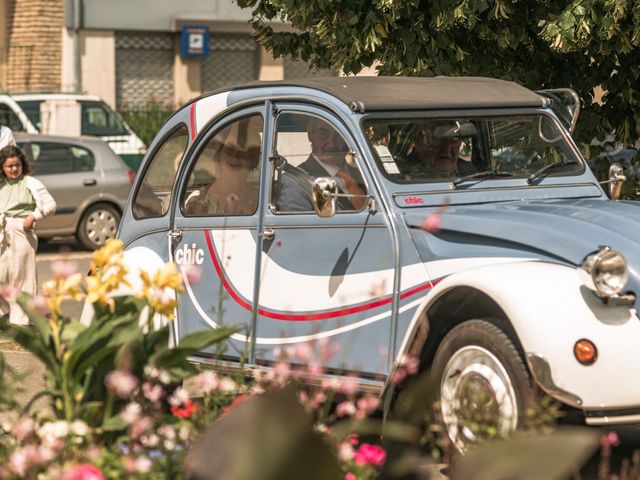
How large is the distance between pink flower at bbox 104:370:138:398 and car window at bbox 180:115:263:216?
9.90 ft

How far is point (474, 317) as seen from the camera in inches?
242

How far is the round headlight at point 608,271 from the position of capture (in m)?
5.70

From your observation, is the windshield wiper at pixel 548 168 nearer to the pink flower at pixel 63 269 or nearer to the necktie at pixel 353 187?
the necktie at pixel 353 187

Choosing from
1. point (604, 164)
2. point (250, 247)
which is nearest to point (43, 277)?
point (604, 164)

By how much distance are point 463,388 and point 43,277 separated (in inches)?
437

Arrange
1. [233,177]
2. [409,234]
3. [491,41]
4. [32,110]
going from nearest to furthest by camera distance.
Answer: [409,234]
[233,177]
[491,41]
[32,110]

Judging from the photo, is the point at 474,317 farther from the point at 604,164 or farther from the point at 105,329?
the point at 604,164

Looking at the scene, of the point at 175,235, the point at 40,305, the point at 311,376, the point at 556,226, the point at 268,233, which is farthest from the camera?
the point at 175,235

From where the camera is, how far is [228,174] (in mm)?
7809

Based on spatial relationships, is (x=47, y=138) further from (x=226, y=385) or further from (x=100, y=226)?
(x=226, y=385)

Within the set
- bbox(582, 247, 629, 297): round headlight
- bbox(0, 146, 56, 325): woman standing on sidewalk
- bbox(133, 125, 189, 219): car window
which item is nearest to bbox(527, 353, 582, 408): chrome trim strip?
bbox(582, 247, 629, 297): round headlight

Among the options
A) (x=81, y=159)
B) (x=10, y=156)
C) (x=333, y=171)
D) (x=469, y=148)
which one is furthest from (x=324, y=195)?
(x=81, y=159)

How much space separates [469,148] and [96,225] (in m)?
12.5

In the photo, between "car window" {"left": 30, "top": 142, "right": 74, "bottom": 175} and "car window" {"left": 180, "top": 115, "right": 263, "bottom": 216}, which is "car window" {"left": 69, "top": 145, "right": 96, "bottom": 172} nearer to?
"car window" {"left": 30, "top": 142, "right": 74, "bottom": 175}
